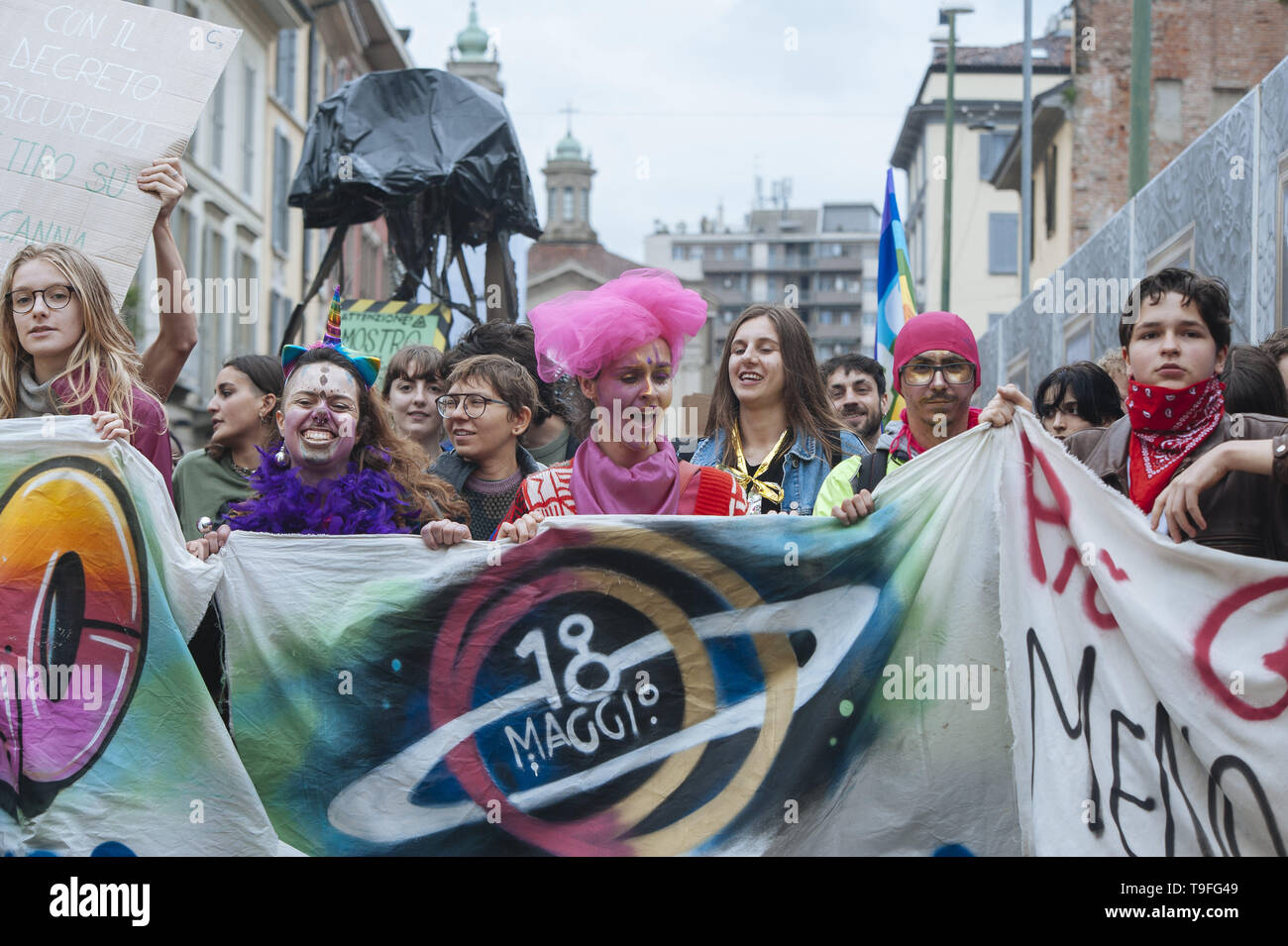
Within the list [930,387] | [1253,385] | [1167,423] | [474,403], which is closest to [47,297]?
[474,403]

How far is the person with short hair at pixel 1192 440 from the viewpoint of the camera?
371cm

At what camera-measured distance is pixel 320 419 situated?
443 centimetres

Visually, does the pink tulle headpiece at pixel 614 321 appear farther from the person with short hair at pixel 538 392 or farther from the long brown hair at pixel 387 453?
the person with short hair at pixel 538 392

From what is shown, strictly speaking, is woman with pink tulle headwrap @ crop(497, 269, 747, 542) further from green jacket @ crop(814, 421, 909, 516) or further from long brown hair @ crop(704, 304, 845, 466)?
long brown hair @ crop(704, 304, 845, 466)

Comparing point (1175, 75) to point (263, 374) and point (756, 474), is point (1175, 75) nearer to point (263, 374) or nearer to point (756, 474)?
point (263, 374)

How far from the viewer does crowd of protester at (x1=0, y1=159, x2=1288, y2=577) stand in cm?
Result: 391

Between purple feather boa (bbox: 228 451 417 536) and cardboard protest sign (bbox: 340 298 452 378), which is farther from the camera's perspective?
cardboard protest sign (bbox: 340 298 452 378)

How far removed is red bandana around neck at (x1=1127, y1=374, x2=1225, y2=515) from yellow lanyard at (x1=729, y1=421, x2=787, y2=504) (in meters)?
1.14

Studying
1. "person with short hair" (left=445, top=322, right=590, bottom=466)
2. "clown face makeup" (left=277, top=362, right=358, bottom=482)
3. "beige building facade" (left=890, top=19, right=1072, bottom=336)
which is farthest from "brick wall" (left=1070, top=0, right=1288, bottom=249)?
"clown face makeup" (left=277, top=362, right=358, bottom=482)

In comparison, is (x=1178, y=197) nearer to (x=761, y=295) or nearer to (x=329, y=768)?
(x=329, y=768)

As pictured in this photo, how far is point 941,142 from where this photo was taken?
5344 cm

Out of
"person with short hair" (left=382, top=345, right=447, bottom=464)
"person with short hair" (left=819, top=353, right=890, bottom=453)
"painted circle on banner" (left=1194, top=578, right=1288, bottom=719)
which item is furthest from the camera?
"person with short hair" (left=819, top=353, right=890, bottom=453)

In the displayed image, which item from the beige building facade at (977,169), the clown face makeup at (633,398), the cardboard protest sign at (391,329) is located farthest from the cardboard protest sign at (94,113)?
the beige building facade at (977,169)

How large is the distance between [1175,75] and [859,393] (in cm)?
2596
